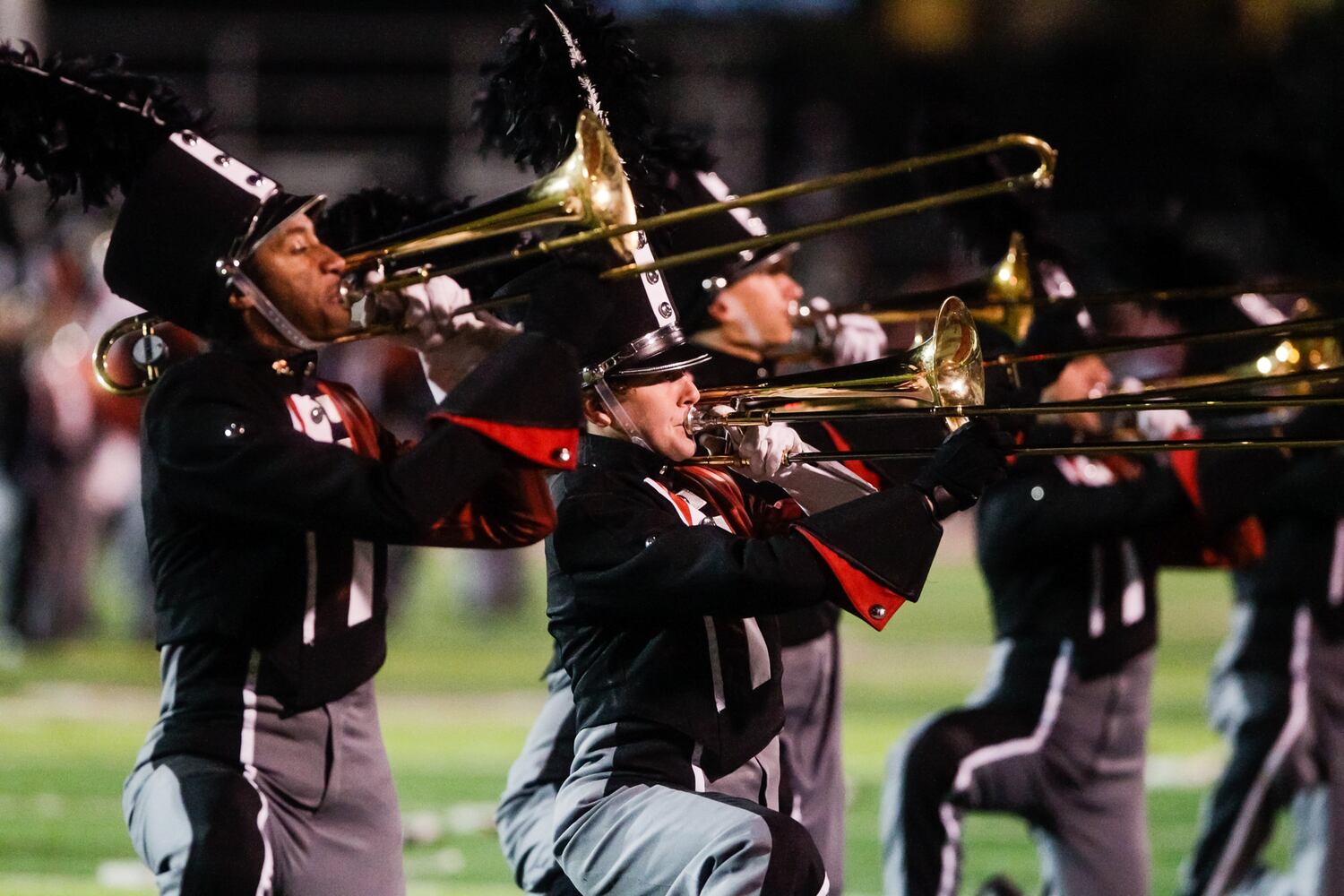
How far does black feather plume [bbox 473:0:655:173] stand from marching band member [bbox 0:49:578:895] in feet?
1.34

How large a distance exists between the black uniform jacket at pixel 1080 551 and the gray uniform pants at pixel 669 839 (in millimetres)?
1586

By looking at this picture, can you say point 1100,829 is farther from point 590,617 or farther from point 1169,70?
point 1169,70

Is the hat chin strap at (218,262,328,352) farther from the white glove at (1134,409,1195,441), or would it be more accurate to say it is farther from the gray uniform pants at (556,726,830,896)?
the white glove at (1134,409,1195,441)

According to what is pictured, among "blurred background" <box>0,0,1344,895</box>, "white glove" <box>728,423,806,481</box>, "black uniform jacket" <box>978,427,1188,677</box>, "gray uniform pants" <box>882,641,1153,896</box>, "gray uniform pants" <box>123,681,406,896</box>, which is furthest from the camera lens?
"blurred background" <box>0,0,1344,895</box>

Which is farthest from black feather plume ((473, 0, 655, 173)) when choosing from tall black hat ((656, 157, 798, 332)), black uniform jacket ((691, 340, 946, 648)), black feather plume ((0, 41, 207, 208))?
tall black hat ((656, 157, 798, 332))

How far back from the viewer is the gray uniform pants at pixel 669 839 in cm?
335

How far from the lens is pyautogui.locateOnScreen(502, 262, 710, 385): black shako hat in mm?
3475

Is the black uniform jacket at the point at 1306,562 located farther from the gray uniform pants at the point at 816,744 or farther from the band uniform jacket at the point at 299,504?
the band uniform jacket at the point at 299,504

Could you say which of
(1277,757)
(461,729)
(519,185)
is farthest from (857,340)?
(461,729)

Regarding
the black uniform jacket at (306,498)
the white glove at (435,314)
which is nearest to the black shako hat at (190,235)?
the black uniform jacket at (306,498)

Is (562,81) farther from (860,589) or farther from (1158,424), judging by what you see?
(1158,424)

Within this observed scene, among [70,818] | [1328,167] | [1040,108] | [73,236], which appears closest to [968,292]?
[1328,167]

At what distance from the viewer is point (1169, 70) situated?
18.0 meters

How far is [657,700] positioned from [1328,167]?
14.5 ft
